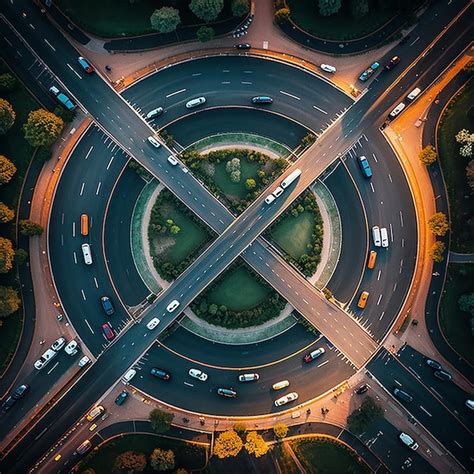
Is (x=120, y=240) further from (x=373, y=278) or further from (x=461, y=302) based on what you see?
A: (x=461, y=302)

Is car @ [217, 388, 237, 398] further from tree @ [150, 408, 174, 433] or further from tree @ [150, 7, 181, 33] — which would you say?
tree @ [150, 7, 181, 33]

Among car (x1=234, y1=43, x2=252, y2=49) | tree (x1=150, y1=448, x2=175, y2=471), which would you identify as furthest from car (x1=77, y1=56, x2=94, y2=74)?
tree (x1=150, y1=448, x2=175, y2=471)

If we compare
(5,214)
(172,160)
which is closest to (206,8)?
(172,160)

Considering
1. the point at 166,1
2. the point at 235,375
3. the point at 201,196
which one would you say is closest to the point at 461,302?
the point at 235,375

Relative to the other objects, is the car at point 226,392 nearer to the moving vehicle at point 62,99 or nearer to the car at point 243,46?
the moving vehicle at point 62,99

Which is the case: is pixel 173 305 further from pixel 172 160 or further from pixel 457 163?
pixel 457 163

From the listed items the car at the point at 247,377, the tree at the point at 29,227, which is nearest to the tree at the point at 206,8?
the tree at the point at 29,227

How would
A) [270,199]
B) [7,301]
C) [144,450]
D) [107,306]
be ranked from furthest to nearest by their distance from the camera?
[270,199] → [107,306] → [144,450] → [7,301]

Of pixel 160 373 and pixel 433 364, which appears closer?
pixel 160 373
